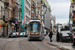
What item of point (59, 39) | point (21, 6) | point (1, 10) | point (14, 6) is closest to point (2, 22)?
point (1, 10)

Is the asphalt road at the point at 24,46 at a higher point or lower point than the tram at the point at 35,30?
lower

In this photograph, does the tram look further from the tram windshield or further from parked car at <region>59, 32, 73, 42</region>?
parked car at <region>59, 32, 73, 42</region>

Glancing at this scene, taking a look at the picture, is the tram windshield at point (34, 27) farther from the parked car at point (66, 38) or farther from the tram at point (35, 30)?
the parked car at point (66, 38)

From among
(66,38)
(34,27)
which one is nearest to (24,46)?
(66,38)

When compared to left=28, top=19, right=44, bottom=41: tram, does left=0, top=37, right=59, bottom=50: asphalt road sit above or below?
below

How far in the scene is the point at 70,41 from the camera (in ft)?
89.9

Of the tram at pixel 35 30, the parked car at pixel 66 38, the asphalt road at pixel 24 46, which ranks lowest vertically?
the asphalt road at pixel 24 46

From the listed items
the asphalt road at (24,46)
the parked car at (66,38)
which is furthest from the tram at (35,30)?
the asphalt road at (24,46)

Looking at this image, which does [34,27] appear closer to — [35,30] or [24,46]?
[35,30]

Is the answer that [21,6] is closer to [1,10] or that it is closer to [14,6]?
[14,6]

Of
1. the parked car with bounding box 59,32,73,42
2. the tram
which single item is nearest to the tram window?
the tram

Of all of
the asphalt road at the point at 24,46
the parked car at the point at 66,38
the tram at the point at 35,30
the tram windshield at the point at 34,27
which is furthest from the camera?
the tram windshield at the point at 34,27

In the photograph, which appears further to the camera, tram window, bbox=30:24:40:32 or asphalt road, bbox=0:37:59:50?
tram window, bbox=30:24:40:32

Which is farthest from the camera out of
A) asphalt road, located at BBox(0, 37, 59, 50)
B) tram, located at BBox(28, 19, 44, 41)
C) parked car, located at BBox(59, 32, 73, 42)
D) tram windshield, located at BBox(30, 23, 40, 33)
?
tram windshield, located at BBox(30, 23, 40, 33)
